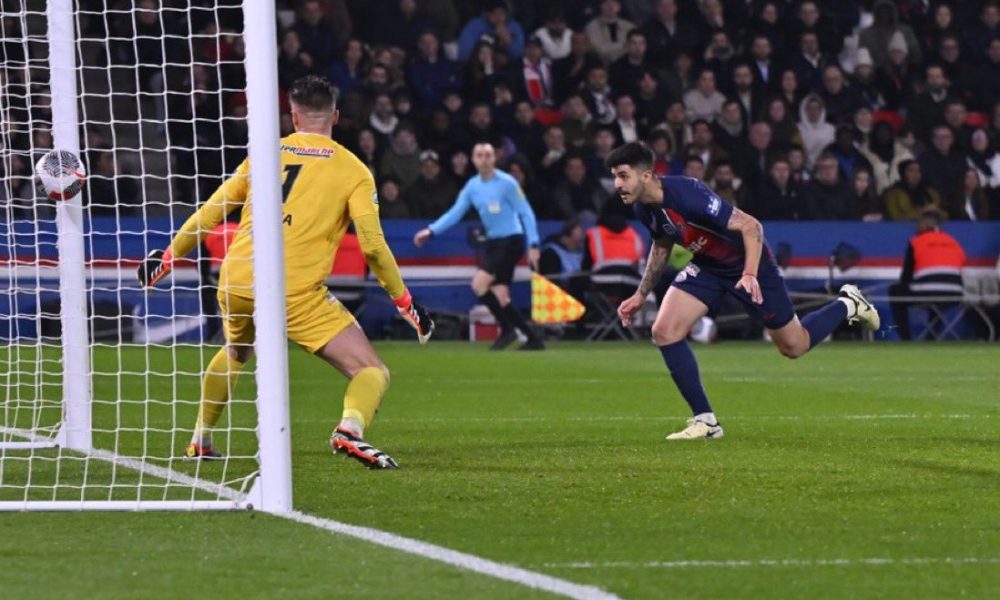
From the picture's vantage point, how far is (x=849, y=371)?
1667 centimetres

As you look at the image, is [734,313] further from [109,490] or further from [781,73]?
[109,490]

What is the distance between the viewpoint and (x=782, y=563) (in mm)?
5742

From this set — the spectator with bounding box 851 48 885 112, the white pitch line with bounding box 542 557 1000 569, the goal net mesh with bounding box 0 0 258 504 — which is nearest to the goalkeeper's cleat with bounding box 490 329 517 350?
the goal net mesh with bounding box 0 0 258 504

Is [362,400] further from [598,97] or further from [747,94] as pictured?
[747,94]

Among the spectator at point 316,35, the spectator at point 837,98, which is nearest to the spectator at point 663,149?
the spectator at point 837,98

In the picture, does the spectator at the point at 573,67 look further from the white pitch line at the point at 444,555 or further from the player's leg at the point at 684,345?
the white pitch line at the point at 444,555

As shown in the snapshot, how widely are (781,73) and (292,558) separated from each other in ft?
65.8

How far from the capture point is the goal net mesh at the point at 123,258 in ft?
27.7

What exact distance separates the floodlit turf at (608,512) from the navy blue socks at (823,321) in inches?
21.1

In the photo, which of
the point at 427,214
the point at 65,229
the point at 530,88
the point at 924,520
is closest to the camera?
the point at 924,520

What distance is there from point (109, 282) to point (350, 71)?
15.8ft

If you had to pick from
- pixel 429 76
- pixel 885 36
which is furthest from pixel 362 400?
pixel 885 36

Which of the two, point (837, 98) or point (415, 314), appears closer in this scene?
point (415, 314)

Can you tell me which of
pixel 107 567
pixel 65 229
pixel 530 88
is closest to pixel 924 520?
pixel 107 567
